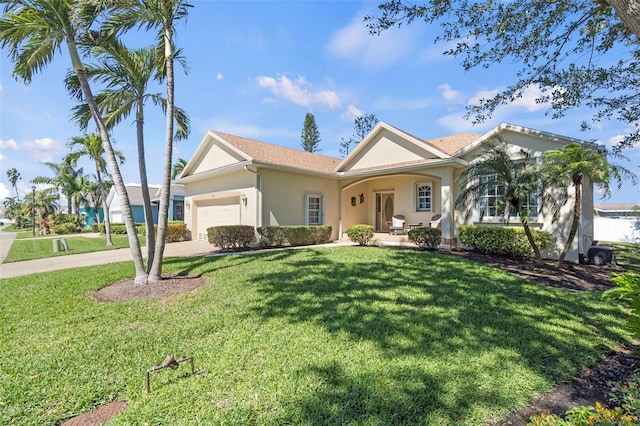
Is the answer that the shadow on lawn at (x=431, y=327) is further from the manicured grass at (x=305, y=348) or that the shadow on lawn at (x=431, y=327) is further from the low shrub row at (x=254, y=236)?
the low shrub row at (x=254, y=236)

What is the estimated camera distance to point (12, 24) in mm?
6223

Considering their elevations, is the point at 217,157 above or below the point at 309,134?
below

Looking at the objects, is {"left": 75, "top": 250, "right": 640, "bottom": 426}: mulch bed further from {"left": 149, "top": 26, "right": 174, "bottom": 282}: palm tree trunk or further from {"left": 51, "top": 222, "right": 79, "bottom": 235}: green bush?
{"left": 51, "top": 222, "right": 79, "bottom": 235}: green bush

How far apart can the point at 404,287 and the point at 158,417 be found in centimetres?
518

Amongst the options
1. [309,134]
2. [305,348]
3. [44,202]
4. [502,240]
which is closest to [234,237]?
[305,348]

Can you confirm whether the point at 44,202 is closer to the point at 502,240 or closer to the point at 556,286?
the point at 502,240

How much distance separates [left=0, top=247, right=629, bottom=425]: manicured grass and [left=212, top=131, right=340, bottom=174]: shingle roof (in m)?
8.39

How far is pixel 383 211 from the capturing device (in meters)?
18.6

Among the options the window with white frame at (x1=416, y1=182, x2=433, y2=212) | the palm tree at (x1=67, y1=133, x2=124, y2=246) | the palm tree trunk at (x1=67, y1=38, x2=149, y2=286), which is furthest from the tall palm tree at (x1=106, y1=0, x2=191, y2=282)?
the window with white frame at (x1=416, y1=182, x2=433, y2=212)

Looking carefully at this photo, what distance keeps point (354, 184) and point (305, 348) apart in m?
12.8

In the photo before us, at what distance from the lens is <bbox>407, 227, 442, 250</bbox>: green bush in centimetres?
1177

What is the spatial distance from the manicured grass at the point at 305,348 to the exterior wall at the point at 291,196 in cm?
677

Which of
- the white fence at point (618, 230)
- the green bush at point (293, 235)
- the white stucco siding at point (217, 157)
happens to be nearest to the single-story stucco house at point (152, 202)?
the white stucco siding at point (217, 157)

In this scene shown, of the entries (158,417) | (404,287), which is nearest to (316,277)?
(404,287)
